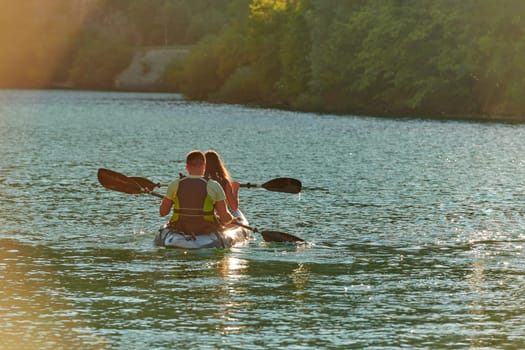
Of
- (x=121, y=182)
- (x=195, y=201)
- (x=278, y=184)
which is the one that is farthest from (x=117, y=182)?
(x=195, y=201)

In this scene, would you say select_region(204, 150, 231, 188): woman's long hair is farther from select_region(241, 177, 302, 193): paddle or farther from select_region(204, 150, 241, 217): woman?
select_region(241, 177, 302, 193): paddle

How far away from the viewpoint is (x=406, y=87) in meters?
92.2

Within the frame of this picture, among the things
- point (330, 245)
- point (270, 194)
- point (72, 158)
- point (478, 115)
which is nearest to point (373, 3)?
point (478, 115)

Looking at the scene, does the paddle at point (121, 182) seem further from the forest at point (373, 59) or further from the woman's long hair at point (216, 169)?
the forest at point (373, 59)

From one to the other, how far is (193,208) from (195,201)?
0.18m

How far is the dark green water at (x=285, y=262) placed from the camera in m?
14.9

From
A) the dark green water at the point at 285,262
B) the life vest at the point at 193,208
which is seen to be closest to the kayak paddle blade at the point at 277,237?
the dark green water at the point at 285,262

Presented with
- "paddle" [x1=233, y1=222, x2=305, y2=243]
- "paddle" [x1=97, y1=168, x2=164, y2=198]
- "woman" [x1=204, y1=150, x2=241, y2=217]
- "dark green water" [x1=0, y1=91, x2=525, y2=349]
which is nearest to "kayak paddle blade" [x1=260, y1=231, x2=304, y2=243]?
"paddle" [x1=233, y1=222, x2=305, y2=243]

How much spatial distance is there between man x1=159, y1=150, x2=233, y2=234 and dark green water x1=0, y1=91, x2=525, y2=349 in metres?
0.60

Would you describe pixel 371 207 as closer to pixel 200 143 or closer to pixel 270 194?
pixel 270 194

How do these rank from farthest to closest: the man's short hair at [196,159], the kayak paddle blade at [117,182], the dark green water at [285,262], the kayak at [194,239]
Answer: the kayak paddle blade at [117,182] < the kayak at [194,239] < the man's short hair at [196,159] < the dark green water at [285,262]

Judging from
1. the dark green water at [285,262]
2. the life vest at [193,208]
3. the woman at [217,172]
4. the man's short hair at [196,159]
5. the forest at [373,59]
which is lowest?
the dark green water at [285,262]

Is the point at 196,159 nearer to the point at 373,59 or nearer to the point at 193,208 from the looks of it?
the point at 193,208

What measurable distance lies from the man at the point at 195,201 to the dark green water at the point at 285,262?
597mm
